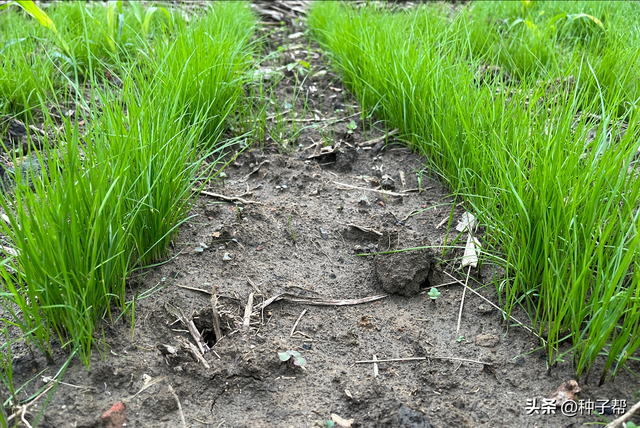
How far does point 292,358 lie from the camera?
1.42 m

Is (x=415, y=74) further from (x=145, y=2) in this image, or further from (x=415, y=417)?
(x=145, y=2)

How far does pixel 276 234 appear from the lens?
1.94 metres

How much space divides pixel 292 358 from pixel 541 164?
94cm

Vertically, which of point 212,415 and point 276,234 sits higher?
point 276,234

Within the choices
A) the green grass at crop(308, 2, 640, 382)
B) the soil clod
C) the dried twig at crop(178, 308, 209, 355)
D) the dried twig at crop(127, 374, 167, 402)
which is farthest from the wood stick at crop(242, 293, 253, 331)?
the green grass at crop(308, 2, 640, 382)

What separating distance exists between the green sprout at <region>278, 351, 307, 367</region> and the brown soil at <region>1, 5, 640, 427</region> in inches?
0.9

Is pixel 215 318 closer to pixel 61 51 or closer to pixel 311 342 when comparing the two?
pixel 311 342

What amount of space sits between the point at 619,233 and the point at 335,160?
4.49ft

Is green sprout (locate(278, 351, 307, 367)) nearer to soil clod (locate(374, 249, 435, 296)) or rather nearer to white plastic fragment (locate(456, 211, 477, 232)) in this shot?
soil clod (locate(374, 249, 435, 296))

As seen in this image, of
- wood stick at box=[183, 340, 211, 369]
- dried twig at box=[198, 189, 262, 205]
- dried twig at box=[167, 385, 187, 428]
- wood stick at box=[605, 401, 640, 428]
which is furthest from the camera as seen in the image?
dried twig at box=[198, 189, 262, 205]

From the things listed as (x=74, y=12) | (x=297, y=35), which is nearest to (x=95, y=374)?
(x=74, y=12)

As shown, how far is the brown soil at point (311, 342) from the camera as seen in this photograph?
1289 millimetres

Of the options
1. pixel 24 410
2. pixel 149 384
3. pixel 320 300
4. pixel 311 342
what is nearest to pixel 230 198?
pixel 320 300

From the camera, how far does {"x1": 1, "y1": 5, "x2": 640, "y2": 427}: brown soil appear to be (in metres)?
1.29
